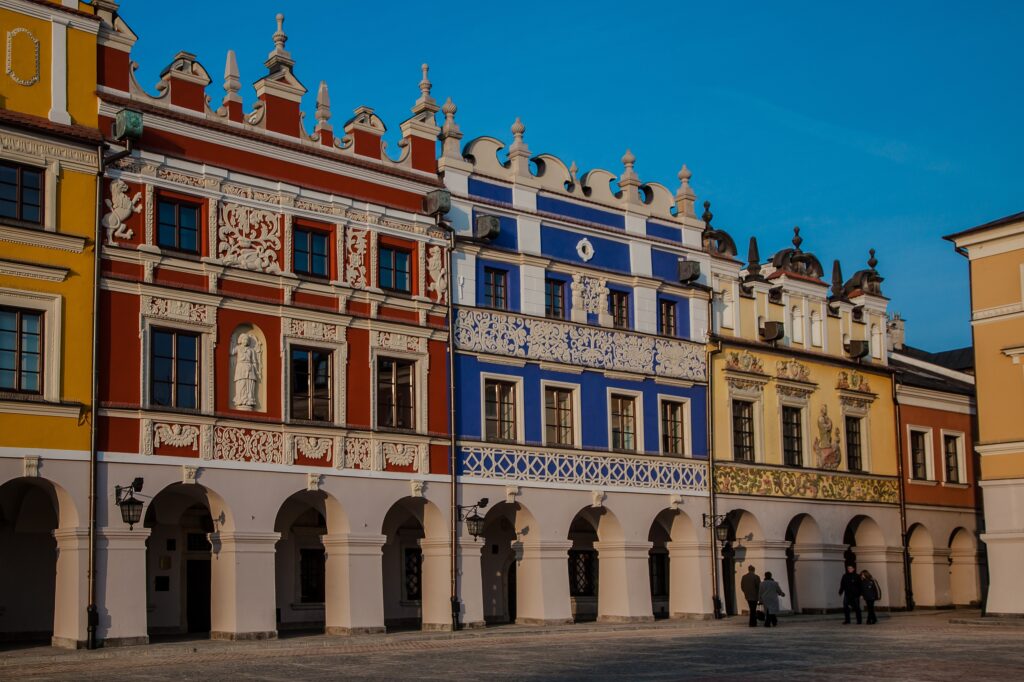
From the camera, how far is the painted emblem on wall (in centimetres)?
4056

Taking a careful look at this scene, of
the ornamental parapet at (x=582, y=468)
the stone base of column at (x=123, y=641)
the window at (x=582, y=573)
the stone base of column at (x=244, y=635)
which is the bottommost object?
the stone base of column at (x=244, y=635)

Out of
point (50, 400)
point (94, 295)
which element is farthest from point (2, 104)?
point (50, 400)

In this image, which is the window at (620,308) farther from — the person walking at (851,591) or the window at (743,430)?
the person walking at (851,591)

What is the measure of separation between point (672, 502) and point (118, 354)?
1605 centimetres

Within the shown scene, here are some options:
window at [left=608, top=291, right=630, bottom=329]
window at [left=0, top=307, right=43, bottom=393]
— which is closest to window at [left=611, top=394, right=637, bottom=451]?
window at [left=608, top=291, right=630, bottom=329]

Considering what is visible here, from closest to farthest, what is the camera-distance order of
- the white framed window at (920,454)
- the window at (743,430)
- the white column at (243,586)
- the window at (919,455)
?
the white column at (243,586)
the window at (743,430)
the white framed window at (920,454)
the window at (919,455)

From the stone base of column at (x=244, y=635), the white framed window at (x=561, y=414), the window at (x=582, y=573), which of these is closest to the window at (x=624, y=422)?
the white framed window at (x=561, y=414)

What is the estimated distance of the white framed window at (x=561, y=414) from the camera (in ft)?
111

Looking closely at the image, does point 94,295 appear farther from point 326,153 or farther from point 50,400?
point 326,153

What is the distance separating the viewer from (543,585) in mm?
32562

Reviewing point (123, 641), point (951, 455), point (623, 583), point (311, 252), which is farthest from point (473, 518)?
point (951, 455)

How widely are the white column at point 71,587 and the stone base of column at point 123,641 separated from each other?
44cm

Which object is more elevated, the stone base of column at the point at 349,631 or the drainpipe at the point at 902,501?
the drainpipe at the point at 902,501

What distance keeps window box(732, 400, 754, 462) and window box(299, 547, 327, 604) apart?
12229 millimetres
